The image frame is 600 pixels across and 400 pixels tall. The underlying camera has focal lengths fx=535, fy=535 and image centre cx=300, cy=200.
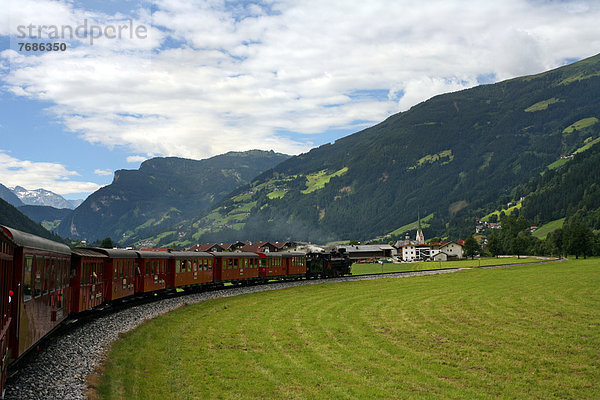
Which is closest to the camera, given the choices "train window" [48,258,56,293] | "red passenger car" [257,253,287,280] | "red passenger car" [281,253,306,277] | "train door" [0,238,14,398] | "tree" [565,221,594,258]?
"train door" [0,238,14,398]

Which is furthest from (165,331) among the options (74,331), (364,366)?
(364,366)

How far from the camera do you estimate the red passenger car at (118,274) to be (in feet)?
91.1

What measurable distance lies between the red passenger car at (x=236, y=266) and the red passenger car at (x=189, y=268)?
148cm

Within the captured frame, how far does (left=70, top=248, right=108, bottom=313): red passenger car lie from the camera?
72.3 ft

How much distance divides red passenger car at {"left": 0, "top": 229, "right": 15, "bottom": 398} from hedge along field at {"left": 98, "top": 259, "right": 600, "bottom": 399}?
3714mm

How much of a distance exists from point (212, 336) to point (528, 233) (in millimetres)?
195539

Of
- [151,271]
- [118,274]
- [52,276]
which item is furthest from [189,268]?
[52,276]

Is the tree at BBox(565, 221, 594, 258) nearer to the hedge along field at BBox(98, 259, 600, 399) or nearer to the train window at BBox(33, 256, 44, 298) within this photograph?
the hedge along field at BBox(98, 259, 600, 399)

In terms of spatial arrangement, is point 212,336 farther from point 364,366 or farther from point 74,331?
point 364,366

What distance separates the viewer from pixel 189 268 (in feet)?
137

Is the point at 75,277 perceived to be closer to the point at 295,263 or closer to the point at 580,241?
the point at 295,263

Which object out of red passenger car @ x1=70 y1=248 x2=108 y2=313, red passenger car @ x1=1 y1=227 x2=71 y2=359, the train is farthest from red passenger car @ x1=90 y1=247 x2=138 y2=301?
red passenger car @ x1=1 y1=227 x2=71 y2=359

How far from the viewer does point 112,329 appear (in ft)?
78.3

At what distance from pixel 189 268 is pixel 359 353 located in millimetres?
24189
